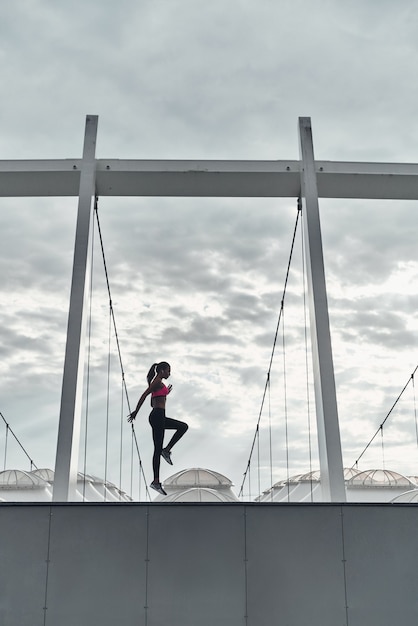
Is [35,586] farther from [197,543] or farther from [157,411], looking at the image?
[157,411]

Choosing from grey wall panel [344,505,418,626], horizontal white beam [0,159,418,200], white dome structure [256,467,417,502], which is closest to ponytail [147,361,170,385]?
grey wall panel [344,505,418,626]

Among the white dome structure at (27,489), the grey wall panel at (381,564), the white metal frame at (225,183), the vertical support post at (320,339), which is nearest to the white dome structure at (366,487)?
the white dome structure at (27,489)

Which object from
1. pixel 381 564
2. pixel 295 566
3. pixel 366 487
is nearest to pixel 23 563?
pixel 295 566

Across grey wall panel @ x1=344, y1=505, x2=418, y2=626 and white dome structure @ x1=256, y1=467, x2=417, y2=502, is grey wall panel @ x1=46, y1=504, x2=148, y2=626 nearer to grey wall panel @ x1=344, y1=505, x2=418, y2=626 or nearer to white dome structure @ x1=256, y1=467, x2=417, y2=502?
grey wall panel @ x1=344, y1=505, x2=418, y2=626

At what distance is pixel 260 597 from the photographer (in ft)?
25.8

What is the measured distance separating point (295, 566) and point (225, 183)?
530cm

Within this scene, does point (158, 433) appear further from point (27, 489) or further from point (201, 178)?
point (27, 489)

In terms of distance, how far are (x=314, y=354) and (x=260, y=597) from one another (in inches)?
128

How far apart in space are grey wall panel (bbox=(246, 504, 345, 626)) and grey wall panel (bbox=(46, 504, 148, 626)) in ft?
3.52

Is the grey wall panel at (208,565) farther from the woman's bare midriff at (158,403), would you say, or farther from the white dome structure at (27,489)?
the white dome structure at (27,489)

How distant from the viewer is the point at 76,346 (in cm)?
971

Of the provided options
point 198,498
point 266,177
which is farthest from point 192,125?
point 198,498

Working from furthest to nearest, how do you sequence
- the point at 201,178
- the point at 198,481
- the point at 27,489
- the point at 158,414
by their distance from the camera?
1. the point at 198,481
2. the point at 27,489
3. the point at 201,178
4. the point at 158,414

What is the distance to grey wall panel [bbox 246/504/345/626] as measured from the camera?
7863 millimetres
